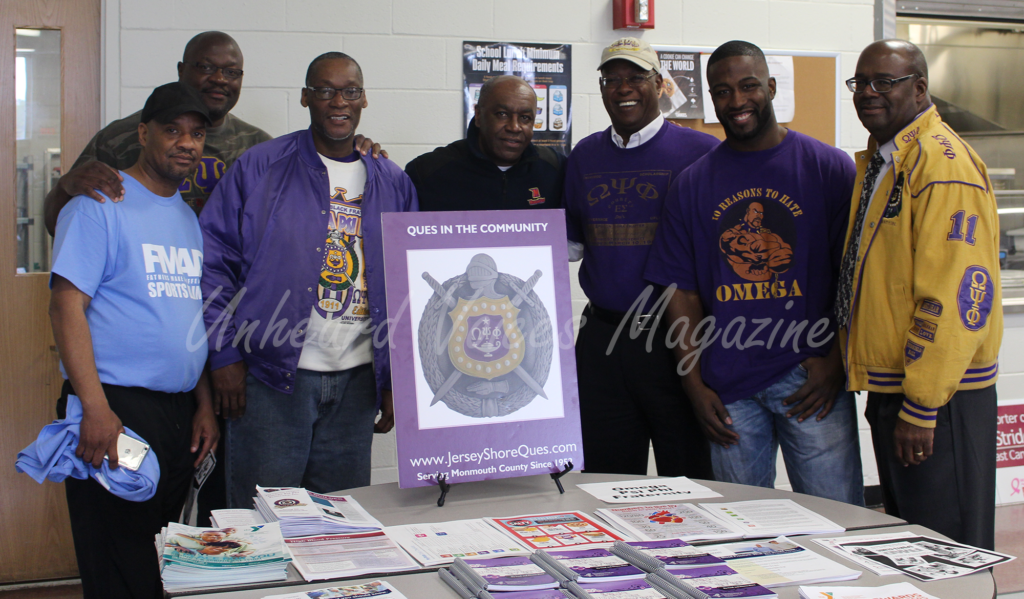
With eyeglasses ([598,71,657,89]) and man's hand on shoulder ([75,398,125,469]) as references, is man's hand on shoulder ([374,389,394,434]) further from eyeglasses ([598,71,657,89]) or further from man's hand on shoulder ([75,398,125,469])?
eyeglasses ([598,71,657,89])

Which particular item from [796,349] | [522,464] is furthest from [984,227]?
[522,464]

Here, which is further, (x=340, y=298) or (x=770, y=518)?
(x=340, y=298)

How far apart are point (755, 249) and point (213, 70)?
1.70 metres

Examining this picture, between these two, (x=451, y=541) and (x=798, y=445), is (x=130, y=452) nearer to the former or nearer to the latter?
(x=451, y=541)

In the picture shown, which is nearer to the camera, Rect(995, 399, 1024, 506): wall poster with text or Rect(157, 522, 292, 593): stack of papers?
Rect(157, 522, 292, 593): stack of papers

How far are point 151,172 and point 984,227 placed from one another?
198cm

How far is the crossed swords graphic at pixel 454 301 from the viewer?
165cm

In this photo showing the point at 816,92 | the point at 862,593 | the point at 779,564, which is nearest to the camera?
the point at 862,593

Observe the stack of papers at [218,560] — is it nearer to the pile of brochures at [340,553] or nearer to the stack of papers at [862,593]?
the pile of brochures at [340,553]

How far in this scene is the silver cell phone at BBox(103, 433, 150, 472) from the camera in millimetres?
1780

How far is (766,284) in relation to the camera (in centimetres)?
202

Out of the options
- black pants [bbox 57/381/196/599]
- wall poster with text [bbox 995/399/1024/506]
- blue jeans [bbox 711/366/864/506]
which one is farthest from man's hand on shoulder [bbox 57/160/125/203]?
wall poster with text [bbox 995/399/1024/506]

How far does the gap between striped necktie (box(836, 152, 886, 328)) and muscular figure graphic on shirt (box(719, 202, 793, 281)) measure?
14 cm

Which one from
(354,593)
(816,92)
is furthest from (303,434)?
(816,92)
